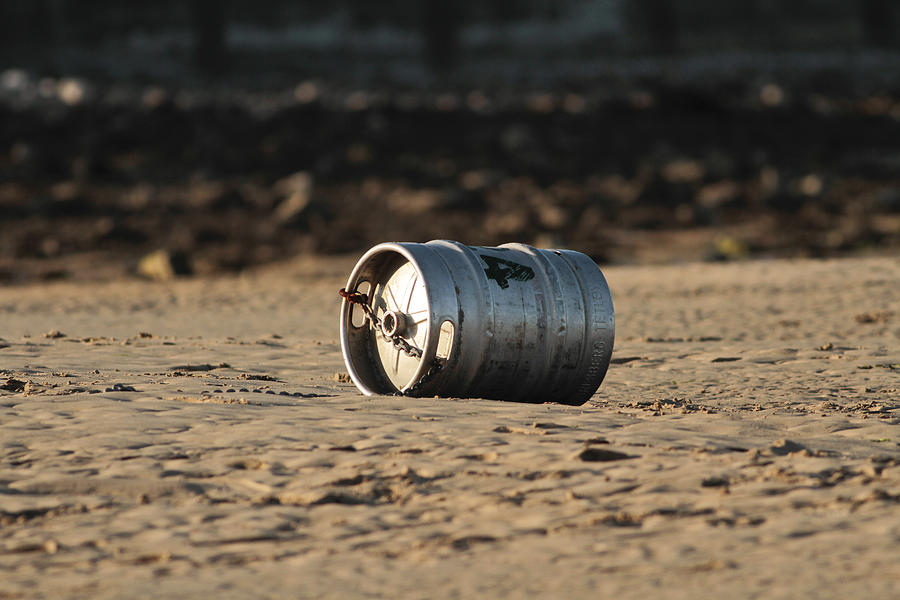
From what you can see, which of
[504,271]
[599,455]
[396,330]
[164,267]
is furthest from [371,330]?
[164,267]

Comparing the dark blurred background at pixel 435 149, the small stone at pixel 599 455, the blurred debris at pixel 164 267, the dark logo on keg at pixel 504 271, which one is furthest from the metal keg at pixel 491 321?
the dark blurred background at pixel 435 149

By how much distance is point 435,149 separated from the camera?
73.1 ft

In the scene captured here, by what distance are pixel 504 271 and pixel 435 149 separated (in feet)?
55.0

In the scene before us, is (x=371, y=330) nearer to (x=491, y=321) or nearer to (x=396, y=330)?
(x=396, y=330)

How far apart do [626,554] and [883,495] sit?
106 centimetres

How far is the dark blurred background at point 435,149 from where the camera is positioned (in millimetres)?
17203

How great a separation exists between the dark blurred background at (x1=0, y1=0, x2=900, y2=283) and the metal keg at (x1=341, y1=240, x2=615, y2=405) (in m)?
9.38

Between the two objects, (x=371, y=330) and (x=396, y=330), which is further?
(x=371, y=330)

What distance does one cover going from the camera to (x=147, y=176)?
20.8 metres

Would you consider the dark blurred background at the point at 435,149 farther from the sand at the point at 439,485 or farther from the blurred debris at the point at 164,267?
the sand at the point at 439,485

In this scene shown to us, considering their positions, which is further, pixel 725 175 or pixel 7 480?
pixel 725 175

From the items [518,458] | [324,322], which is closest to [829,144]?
[324,322]

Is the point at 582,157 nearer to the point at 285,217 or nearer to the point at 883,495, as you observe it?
the point at 285,217

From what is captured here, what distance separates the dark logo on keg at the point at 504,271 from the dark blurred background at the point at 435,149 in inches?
376
